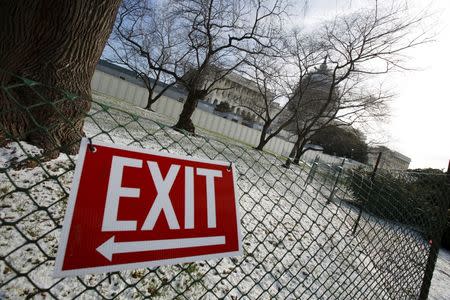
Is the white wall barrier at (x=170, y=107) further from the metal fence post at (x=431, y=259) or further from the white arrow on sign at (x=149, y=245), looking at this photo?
the white arrow on sign at (x=149, y=245)

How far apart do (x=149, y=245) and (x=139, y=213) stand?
146 mm

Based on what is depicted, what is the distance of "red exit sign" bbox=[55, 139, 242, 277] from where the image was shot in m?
1.07

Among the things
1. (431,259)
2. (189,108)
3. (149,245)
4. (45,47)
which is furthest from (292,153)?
(149,245)

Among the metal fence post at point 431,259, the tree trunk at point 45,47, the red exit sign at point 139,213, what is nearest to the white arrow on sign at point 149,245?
the red exit sign at point 139,213

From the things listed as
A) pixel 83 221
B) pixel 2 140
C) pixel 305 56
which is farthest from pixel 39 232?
pixel 305 56

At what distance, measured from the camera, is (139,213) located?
119 cm

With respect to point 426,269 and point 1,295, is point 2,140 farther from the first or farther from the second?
point 426,269

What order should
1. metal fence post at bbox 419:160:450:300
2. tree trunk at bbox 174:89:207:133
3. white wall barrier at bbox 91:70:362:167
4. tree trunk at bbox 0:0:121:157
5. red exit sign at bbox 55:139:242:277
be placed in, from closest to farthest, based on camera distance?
red exit sign at bbox 55:139:242:277 < metal fence post at bbox 419:160:450:300 < tree trunk at bbox 0:0:121:157 < tree trunk at bbox 174:89:207:133 < white wall barrier at bbox 91:70:362:167

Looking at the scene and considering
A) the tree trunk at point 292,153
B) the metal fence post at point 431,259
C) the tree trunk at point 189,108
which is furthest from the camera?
the tree trunk at point 189,108

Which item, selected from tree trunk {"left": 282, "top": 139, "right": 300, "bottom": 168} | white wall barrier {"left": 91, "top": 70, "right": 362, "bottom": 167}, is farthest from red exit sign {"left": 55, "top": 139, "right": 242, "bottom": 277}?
white wall barrier {"left": 91, "top": 70, "right": 362, "bottom": 167}

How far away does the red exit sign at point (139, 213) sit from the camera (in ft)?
3.51

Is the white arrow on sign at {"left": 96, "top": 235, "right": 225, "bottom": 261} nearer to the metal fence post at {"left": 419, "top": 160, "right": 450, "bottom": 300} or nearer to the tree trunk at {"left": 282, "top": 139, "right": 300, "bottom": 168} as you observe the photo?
the tree trunk at {"left": 282, "top": 139, "right": 300, "bottom": 168}

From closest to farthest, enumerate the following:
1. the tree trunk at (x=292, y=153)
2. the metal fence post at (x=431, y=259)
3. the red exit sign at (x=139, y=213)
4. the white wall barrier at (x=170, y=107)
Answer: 1. the red exit sign at (x=139, y=213)
2. the tree trunk at (x=292, y=153)
3. the metal fence post at (x=431, y=259)
4. the white wall barrier at (x=170, y=107)

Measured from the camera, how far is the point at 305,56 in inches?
685
